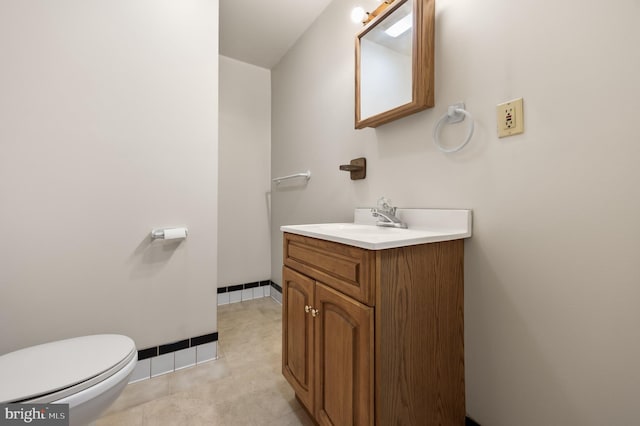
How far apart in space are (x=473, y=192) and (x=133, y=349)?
1.43m

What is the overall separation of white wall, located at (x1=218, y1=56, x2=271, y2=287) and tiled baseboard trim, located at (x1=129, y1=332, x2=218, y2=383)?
0.92 m

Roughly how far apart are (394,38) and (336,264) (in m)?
1.09

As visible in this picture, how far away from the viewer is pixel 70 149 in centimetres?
130

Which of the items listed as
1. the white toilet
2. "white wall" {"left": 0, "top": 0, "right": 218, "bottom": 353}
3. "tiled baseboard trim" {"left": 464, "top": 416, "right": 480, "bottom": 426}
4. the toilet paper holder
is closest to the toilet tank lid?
the white toilet

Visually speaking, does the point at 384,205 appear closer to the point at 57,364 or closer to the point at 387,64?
the point at 387,64

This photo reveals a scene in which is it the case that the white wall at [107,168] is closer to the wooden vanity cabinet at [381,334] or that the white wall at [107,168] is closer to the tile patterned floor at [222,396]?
the tile patterned floor at [222,396]

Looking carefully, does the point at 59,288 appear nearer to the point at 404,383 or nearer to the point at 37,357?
the point at 37,357

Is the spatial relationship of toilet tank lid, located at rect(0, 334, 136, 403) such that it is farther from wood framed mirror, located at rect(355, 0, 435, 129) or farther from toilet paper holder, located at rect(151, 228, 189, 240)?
wood framed mirror, located at rect(355, 0, 435, 129)

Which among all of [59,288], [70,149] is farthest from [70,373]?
[70,149]

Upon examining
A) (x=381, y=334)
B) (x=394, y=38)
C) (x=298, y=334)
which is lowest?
(x=298, y=334)

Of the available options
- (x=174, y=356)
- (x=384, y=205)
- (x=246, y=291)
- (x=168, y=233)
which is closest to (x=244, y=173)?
(x=246, y=291)

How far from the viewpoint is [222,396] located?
1.32 m

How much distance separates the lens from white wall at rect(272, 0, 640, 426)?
72 centimetres

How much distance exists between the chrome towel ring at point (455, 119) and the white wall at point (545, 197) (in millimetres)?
32
